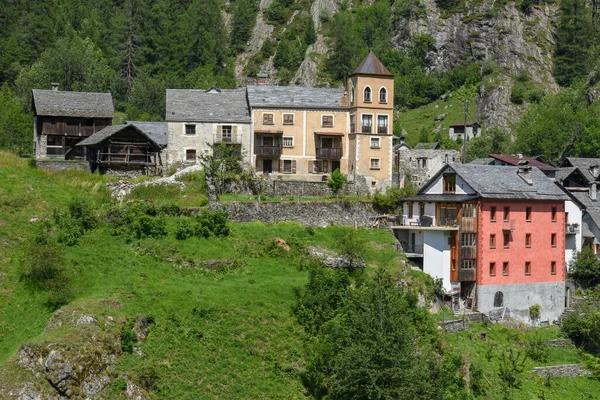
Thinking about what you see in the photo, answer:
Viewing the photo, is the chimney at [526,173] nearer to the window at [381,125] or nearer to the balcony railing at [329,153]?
the window at [381,125]

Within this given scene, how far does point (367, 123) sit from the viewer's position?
2916 inches

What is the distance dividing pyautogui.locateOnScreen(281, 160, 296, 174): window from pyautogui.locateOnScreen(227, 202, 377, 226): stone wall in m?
13.7

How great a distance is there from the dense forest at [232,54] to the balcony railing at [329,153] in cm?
3063

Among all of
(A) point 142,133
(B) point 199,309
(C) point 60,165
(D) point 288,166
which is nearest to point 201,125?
(A) point 142,133

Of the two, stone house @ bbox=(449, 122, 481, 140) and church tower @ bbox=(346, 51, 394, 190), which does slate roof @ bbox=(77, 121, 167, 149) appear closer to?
church tower @ bbox=(346, 51, 394, 190)

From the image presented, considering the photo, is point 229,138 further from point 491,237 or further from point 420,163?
point 491,237

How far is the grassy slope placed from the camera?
4119 centimetres

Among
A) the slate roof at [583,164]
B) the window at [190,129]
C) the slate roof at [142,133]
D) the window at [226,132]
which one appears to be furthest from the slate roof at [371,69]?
the slate roof at [583,164]

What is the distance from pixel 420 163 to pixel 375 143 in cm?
614

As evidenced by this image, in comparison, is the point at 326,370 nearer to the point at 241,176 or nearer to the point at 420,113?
the point at 241,176

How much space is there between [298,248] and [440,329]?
34.8 feet

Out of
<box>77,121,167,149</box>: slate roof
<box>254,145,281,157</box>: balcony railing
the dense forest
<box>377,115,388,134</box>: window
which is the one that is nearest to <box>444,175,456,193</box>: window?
<box>377,115,388,134</box>: window

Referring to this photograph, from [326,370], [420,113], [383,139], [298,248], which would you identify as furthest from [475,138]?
[326,370]

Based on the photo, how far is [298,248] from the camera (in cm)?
5516
